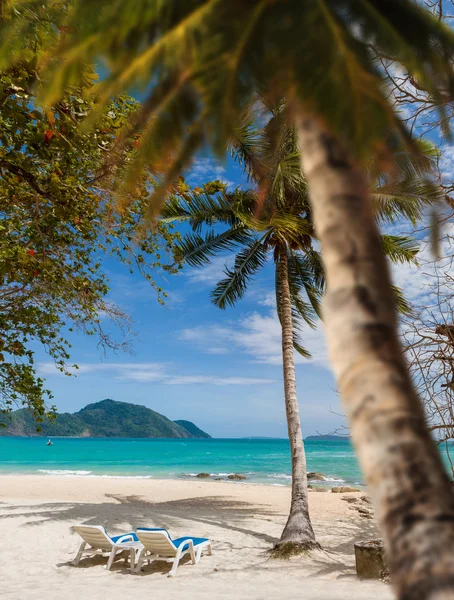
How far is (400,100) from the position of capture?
581 centimetres

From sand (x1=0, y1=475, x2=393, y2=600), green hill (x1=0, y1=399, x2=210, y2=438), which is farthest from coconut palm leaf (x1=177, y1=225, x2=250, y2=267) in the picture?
green hill (x1=0, y1=399, x2=210, y2=438)

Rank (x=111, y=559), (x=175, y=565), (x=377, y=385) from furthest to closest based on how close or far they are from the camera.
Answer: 1. (x=111, y=559)
2. (x=175, y=565)
3. (x=377, y=385)

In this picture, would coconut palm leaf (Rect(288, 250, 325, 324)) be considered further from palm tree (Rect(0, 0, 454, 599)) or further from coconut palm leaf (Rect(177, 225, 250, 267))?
palm tree (Rect(0, 0, 454, 599))

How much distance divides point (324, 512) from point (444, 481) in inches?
666

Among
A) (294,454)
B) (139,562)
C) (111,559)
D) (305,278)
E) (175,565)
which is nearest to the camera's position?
(175,565)

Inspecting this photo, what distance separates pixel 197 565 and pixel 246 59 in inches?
335

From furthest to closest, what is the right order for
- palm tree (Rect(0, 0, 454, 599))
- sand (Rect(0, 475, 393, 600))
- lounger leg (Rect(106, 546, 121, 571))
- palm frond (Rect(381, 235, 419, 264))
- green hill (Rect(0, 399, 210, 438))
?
green hill (Rect(0, 399, 210, 438)) < palm frond (Rect(381, 235, 419, 264)) < lounger leg (Rect(106, 546, 121, 571)) < sand (Rect(0, 475, 393, 600)) < palm tree (Rect(0, 0, 454, 599))

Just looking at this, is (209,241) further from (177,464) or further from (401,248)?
(177,464)

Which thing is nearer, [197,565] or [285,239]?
[197,565]

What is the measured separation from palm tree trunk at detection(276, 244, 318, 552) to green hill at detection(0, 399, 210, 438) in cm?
13358

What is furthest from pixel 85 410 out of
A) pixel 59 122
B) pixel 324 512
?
pixel 59 122

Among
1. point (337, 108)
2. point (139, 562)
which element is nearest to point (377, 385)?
point (337, 108)

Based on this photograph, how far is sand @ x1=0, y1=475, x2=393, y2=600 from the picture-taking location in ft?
22.2

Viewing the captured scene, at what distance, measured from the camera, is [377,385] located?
1.60m
